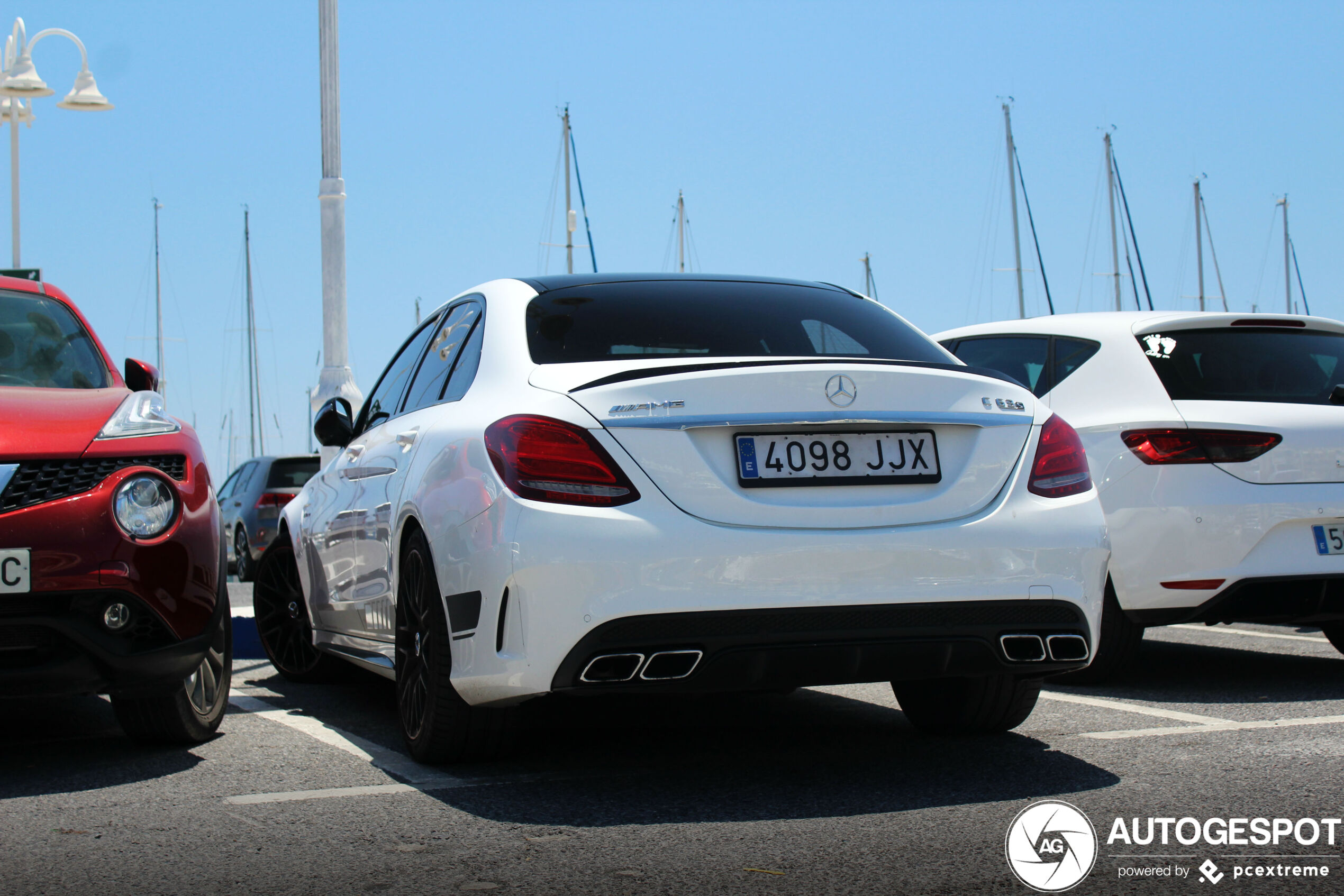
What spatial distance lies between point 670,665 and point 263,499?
15339mm

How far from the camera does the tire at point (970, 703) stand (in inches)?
187

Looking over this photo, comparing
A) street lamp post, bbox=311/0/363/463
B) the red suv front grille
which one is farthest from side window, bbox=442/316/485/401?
street lamp post, bbox=311/0/363/463

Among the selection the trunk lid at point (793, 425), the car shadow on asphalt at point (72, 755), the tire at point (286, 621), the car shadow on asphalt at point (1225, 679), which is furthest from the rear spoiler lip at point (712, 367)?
the tire at point (286, 621)

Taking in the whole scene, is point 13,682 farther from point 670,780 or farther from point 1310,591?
point 1310,591

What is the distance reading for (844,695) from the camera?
6047mm

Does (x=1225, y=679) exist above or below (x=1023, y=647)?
below

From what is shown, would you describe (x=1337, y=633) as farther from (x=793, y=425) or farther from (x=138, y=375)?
(x=138, y=375)

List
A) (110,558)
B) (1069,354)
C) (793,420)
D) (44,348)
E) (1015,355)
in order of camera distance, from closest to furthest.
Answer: (793,420)
(110,558)
(44,348)
(1069,354)
(1015,355)

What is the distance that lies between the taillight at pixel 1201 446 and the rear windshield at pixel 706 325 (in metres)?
1.61

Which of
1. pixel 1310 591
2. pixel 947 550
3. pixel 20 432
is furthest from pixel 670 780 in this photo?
pixel 1310 591

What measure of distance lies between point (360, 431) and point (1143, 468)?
326 centimetres

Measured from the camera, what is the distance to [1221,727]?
5094 millimetres

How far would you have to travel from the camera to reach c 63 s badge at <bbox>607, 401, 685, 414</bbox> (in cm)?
389

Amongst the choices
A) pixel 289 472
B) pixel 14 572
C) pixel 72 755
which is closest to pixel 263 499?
pixel 289 472
